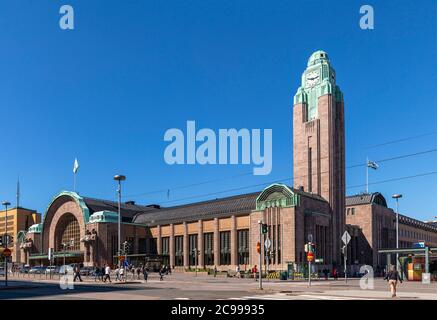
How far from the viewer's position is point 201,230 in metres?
105

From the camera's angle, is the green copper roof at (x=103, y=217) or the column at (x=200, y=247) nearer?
the column at (x=200, y=247)

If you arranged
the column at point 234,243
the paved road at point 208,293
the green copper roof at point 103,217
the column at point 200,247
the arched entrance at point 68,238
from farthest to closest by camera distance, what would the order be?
the arched entrance at point 68,238, the green copper roof at point 103,217, the column at point 200,247, the column at point 234,243, the paved road at point 208,293

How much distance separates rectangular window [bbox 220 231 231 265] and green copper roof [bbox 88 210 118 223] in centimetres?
2442

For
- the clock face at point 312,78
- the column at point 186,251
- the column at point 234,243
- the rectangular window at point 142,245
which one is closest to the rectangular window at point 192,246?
the column at point 186,251

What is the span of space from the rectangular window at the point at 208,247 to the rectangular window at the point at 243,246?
24.3ft

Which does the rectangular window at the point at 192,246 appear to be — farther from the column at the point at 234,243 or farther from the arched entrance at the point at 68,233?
the arched entrance at the point at 68,233

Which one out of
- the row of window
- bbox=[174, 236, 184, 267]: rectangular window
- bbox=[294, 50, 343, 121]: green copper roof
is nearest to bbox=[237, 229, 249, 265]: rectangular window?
the row of window

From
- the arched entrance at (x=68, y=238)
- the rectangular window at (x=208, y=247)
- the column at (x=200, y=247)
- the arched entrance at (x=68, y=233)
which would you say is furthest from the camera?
the arched entrance at (x=68, y=233)

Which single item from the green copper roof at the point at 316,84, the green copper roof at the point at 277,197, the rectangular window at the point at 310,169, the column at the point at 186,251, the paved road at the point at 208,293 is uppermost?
the green copper roof at the point at 316,84

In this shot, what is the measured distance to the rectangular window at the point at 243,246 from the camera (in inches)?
3784

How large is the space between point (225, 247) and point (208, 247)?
5.05m

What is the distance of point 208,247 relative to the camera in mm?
104500
